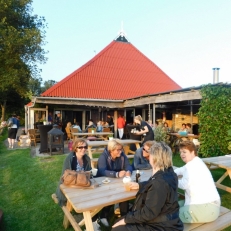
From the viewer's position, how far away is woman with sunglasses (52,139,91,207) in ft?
10.4

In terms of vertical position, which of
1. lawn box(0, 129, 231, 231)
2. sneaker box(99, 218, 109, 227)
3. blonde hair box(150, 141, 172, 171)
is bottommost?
→ lawn box(0, 129, 231, 231)

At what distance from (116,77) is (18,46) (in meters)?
8.38

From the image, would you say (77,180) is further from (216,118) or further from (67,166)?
(216,118)

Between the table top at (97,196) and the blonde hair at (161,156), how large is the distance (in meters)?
0.54

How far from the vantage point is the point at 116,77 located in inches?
648

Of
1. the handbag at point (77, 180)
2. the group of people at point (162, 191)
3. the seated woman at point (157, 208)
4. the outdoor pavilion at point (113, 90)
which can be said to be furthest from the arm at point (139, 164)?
the outdoor pavilion at point (113, 90)

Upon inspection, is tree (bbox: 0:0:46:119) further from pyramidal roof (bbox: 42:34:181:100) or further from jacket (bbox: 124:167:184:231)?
jacket (bbox: 124:167:184:231)

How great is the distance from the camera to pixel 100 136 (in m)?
10.6

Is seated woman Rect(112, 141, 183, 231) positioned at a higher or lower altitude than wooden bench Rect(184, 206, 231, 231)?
higher

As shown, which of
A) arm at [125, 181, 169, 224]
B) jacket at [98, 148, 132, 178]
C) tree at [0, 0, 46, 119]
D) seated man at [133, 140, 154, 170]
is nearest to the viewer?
arm at [125, 181, 169, 224]

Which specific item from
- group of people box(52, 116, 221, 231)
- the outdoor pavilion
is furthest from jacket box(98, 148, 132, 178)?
the outdoor pavilion

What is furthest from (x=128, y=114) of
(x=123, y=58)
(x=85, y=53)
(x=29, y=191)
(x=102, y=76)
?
(x=85, y=53)

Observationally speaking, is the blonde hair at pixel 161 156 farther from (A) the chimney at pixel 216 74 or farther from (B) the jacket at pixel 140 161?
(A) the chimney at pixel 216 74

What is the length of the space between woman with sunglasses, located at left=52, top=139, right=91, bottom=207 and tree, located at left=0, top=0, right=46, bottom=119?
649 inches
